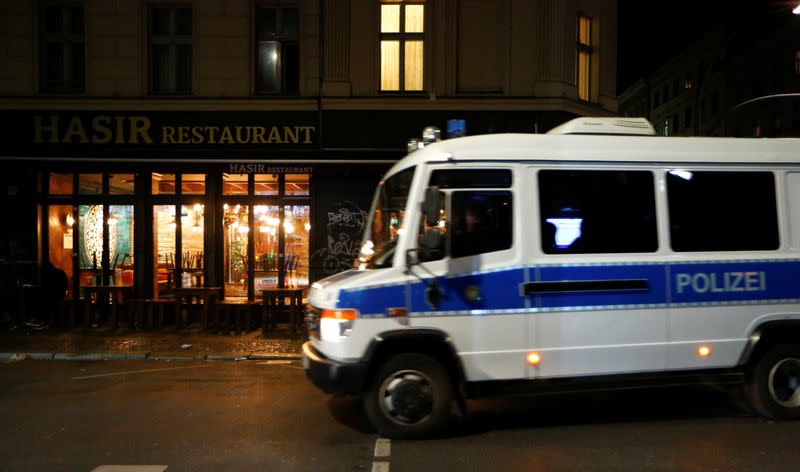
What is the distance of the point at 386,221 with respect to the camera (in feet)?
20.0

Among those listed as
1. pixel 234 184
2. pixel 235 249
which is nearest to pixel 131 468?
pixel 235 249

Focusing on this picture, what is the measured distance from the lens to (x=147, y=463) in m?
5.04

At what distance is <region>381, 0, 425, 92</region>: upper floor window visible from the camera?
13.8 metres

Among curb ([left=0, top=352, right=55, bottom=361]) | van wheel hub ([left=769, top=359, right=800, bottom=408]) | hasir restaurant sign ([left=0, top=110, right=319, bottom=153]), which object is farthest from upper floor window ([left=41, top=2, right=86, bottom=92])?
van wheel hub ([left=769, top=359, right=800, bottom=408])

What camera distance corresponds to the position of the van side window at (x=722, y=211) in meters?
5.94

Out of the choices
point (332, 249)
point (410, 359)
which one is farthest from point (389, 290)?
point (332, 249)

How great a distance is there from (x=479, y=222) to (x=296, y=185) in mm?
9053

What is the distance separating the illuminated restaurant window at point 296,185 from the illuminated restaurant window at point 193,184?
1998 millimetres

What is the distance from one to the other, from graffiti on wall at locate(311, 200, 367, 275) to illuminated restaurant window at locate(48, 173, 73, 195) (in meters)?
6.40

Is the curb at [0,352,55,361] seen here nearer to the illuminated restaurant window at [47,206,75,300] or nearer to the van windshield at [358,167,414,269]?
the illuminated restaurant window at [47,206,75,300]

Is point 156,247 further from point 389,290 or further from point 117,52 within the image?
point 389,290

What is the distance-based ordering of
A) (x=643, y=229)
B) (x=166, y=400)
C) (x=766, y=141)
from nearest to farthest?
(x=643, y=229) < (x=766, y=141) < (x=166, y=400)

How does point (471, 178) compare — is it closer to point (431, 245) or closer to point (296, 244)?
point (431, 245)

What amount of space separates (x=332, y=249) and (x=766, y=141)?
9224mm
